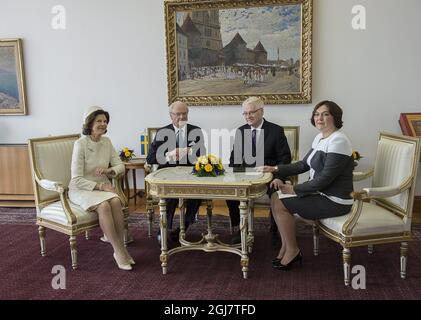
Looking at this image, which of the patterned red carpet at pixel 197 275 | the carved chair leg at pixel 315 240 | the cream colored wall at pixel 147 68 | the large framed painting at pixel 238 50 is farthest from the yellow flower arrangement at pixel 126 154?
the carved chair leg at pixel 315 240

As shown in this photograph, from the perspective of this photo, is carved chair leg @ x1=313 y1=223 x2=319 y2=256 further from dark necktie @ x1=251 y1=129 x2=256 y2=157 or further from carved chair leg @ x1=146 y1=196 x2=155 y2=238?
carved chair leg @ x1=146 y1=196 x2=155 y2=238

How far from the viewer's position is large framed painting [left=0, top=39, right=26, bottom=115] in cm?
546

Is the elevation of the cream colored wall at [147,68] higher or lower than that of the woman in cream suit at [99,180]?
higher

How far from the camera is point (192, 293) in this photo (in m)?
2.93

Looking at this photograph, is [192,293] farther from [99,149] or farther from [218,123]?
[218,123]

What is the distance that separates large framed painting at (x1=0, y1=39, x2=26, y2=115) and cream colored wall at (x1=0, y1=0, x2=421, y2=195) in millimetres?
95

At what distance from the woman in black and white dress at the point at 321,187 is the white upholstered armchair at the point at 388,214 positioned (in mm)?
127

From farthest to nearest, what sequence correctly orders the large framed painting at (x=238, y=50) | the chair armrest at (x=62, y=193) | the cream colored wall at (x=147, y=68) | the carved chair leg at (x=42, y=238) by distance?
1. the large framed painting at (x=238, y=50)
2. the cream colored wall at (x=147, y=68)
3. the carved chair leg at (x=42, y=238)
4. the chair armrest at (x=62, y=193)

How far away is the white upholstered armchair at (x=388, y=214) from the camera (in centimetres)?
295

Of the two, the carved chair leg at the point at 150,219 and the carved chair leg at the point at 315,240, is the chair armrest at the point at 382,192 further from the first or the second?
the carved chair leg at the point at 150,219

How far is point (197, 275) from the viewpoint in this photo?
3229mm

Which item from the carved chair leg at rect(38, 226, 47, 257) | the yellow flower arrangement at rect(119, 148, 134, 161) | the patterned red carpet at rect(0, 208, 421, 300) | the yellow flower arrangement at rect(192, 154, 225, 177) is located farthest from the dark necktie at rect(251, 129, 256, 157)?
the carved chair leg at rect(38, 226, 47, 257)

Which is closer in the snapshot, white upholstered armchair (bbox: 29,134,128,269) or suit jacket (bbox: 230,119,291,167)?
white upholstered armchair (bbox: 29,134,128,269)

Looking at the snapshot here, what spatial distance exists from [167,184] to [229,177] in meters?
0.48
